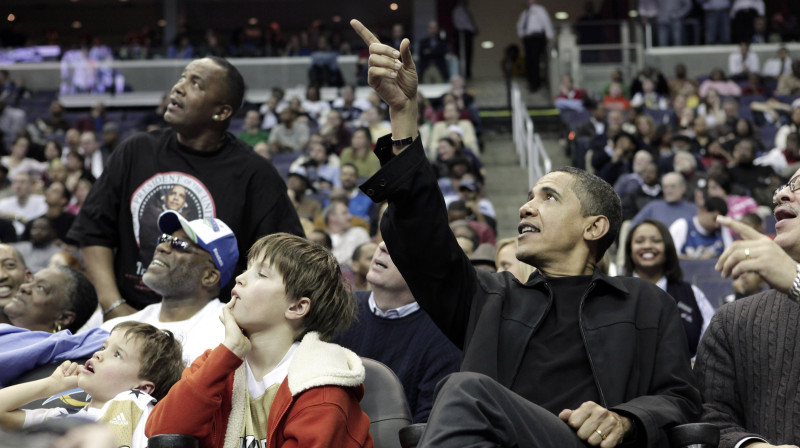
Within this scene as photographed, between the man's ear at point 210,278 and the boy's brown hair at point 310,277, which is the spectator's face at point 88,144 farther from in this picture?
the boy's brown hair at point 310,277

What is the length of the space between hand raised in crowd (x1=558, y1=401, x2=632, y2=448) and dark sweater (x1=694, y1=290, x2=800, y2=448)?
371mm

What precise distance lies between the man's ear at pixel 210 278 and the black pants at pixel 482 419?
1420 millimetres

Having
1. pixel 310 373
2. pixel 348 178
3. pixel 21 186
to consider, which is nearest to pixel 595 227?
pixel 310 373

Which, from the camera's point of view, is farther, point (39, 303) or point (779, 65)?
point (779, 65)

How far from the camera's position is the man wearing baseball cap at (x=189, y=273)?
334 centimetres

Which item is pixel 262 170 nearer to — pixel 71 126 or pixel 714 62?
pixel 71 126

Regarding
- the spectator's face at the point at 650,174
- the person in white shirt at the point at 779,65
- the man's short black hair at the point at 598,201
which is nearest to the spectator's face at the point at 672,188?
the spectator's face at the point at 650,174

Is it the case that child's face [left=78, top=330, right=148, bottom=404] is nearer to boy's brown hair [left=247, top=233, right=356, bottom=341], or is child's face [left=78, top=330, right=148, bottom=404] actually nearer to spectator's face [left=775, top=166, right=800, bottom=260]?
boy's brown hair [left=247, top=233, right=356, bottom=341]

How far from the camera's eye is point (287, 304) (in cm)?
266

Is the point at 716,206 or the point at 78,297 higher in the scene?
the point at 78,297

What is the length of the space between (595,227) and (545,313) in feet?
1.18

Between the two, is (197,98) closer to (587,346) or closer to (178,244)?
(178,244)

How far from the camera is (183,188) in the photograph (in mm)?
3736

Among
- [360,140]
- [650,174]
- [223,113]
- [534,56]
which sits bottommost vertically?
[650,174]
